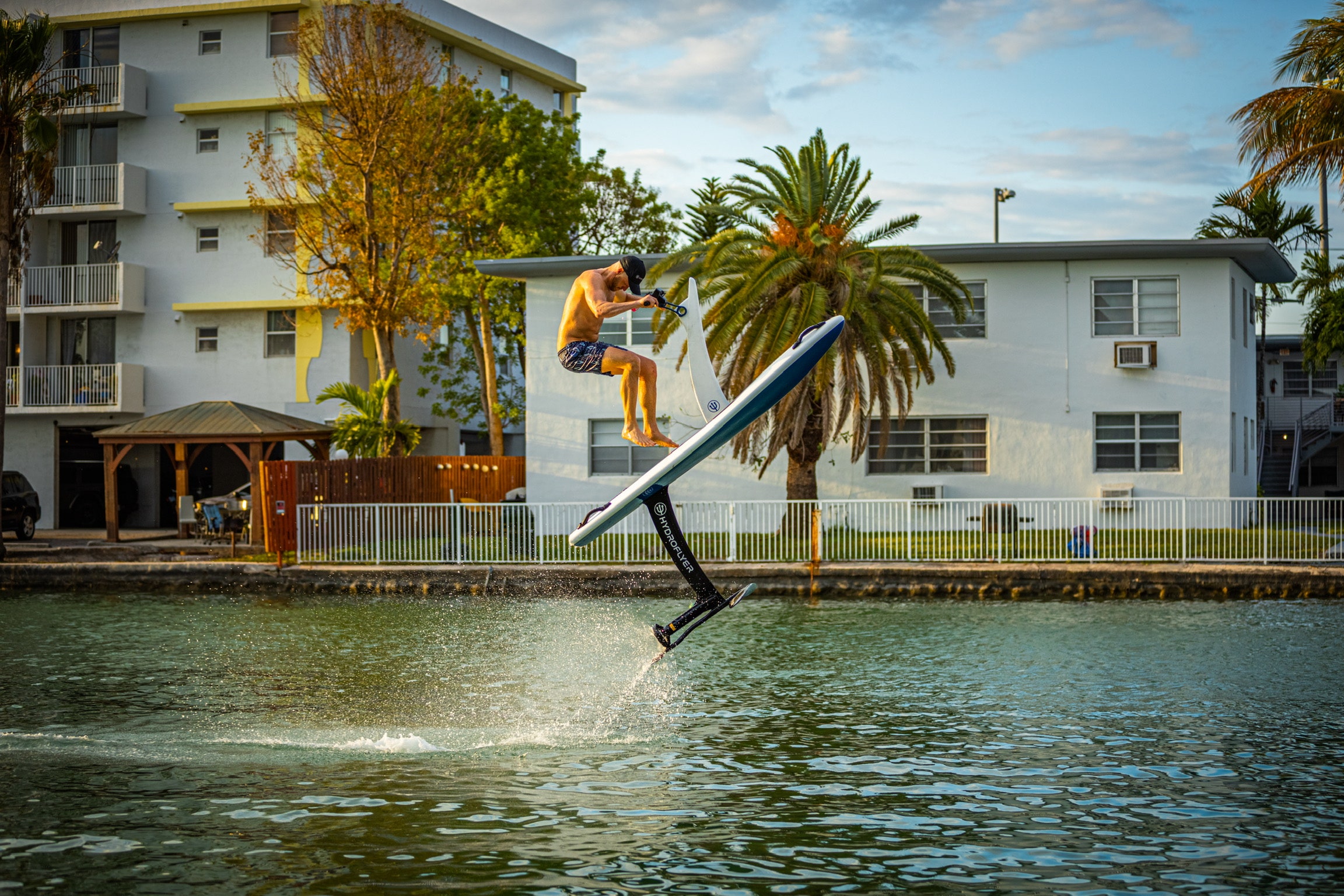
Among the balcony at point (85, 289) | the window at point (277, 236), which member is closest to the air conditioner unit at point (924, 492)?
the window at point (277, 236)

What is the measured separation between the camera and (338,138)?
1371 inches

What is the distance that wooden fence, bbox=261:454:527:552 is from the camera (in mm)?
27141

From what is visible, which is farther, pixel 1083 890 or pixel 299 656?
pixel 299 656

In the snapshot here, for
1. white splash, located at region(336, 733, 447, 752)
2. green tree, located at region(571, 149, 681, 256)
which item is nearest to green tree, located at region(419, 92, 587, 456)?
green tree, located at region(571, 149, 681, 256)

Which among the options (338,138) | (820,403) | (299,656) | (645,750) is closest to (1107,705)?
(645,750)

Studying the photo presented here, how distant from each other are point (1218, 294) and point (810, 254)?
10411 millimetres

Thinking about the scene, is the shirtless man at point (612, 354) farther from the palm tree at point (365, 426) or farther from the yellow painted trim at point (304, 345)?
the yellow painted trim at point (304, 345)

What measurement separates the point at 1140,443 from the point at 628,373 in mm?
22452

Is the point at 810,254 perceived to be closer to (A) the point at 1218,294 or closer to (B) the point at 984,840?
(A) the point at 1218,294

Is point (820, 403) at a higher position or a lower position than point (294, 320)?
lower

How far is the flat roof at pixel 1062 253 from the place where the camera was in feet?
97.3

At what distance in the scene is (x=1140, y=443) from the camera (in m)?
30.5

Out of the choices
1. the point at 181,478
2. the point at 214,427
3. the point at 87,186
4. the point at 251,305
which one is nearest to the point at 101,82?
the point at 87,186

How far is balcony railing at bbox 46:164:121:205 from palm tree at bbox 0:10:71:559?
31.4 ft
